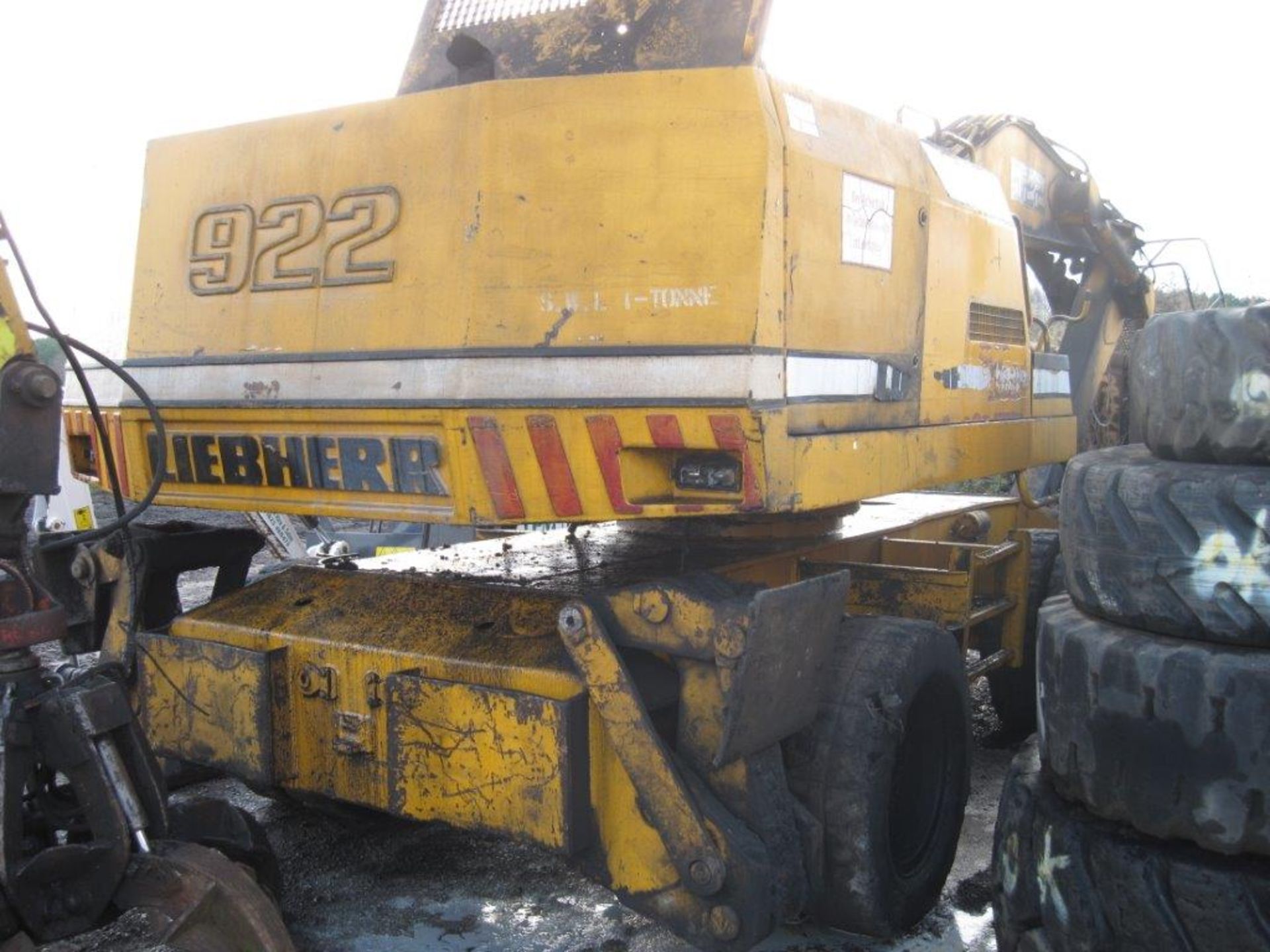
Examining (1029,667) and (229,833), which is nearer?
(229,833)

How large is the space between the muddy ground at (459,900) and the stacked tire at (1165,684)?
3.74 ft

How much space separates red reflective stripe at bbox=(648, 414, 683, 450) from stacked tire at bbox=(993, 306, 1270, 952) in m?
0.98

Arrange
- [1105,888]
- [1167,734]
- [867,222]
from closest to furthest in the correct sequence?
1. [1167,734]
2. [1105,888]
3. [867,222]

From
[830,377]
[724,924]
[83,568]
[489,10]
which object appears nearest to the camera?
[724,924]

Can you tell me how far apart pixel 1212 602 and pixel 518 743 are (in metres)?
1.76

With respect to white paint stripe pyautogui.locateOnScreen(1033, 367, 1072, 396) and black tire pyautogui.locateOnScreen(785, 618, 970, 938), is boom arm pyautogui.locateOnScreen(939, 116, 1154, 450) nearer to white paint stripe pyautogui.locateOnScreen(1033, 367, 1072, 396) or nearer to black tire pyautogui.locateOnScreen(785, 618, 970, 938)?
white paint stripe pyautogui.locateOnScreen(1033, 367, 1072, 396)

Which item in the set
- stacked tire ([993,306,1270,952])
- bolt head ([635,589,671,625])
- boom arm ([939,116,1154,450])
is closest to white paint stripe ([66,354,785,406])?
bolt head ([635,589,671,625])

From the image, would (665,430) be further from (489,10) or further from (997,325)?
(997,325)

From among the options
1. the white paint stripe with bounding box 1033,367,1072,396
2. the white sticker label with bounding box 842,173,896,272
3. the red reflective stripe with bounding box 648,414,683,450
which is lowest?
the red reflective stripe with bounding box 648,414,683,450

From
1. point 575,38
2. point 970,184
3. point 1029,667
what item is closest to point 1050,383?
point 970,184

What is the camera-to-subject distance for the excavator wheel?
10.0 ft

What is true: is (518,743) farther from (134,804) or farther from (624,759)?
(134,804)

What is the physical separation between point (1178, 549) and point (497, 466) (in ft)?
5.60

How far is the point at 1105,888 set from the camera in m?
2.70
